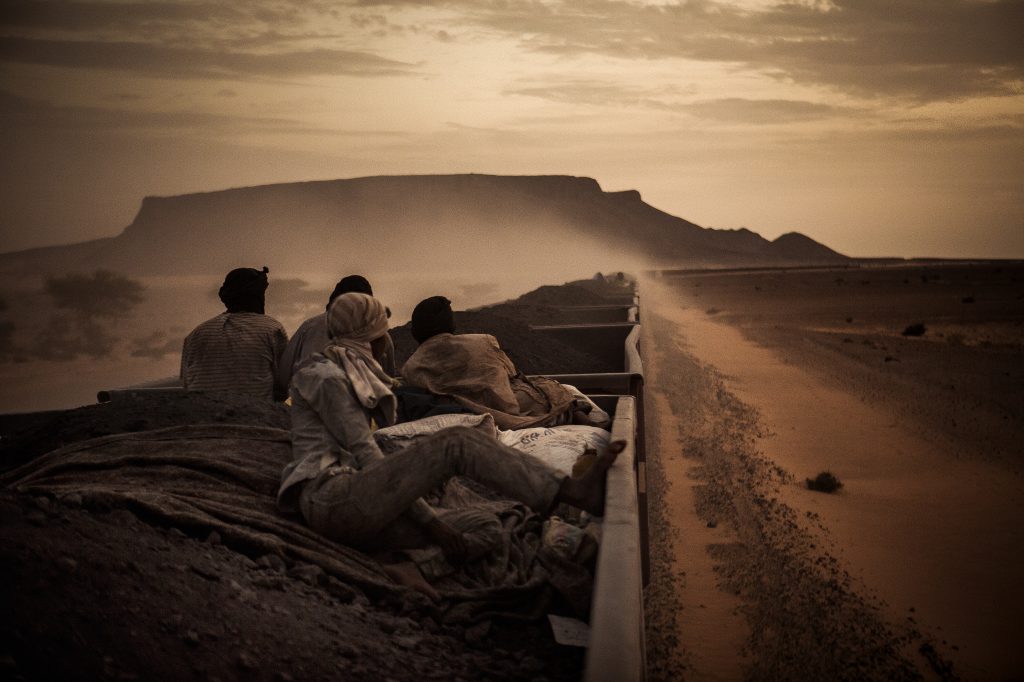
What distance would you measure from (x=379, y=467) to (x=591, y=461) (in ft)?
3.20

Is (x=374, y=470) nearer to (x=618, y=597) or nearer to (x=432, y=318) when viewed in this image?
(x=618, y=597)

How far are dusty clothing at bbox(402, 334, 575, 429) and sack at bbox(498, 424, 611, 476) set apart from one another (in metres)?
0.30

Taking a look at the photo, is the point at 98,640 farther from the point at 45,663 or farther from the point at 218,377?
the point at 218,377

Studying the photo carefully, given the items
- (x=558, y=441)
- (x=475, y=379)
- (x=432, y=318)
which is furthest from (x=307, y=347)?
(x=558, y=441)

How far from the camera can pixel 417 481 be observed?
3.55 metres

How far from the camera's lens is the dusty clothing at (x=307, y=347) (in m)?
5.59

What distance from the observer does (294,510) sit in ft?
12.5

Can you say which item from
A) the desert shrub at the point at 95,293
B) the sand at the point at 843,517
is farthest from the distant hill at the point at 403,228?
the sand at the point at 843,517

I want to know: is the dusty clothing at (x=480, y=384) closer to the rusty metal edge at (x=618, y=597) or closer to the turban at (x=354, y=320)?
the turban at (x=354, y=320)

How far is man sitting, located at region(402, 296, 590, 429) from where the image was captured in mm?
5707

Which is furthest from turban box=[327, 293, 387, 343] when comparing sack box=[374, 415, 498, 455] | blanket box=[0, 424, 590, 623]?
blanket box=[0, 424, 590, 623]

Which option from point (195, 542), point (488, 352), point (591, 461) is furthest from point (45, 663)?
point (488, 352)

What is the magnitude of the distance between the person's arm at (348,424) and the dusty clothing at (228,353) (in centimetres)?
217

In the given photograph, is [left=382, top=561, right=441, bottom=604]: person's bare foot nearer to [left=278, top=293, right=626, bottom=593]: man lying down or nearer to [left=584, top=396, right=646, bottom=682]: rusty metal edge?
[left=278, top=293, right=626, bottom=593]: man lying down
